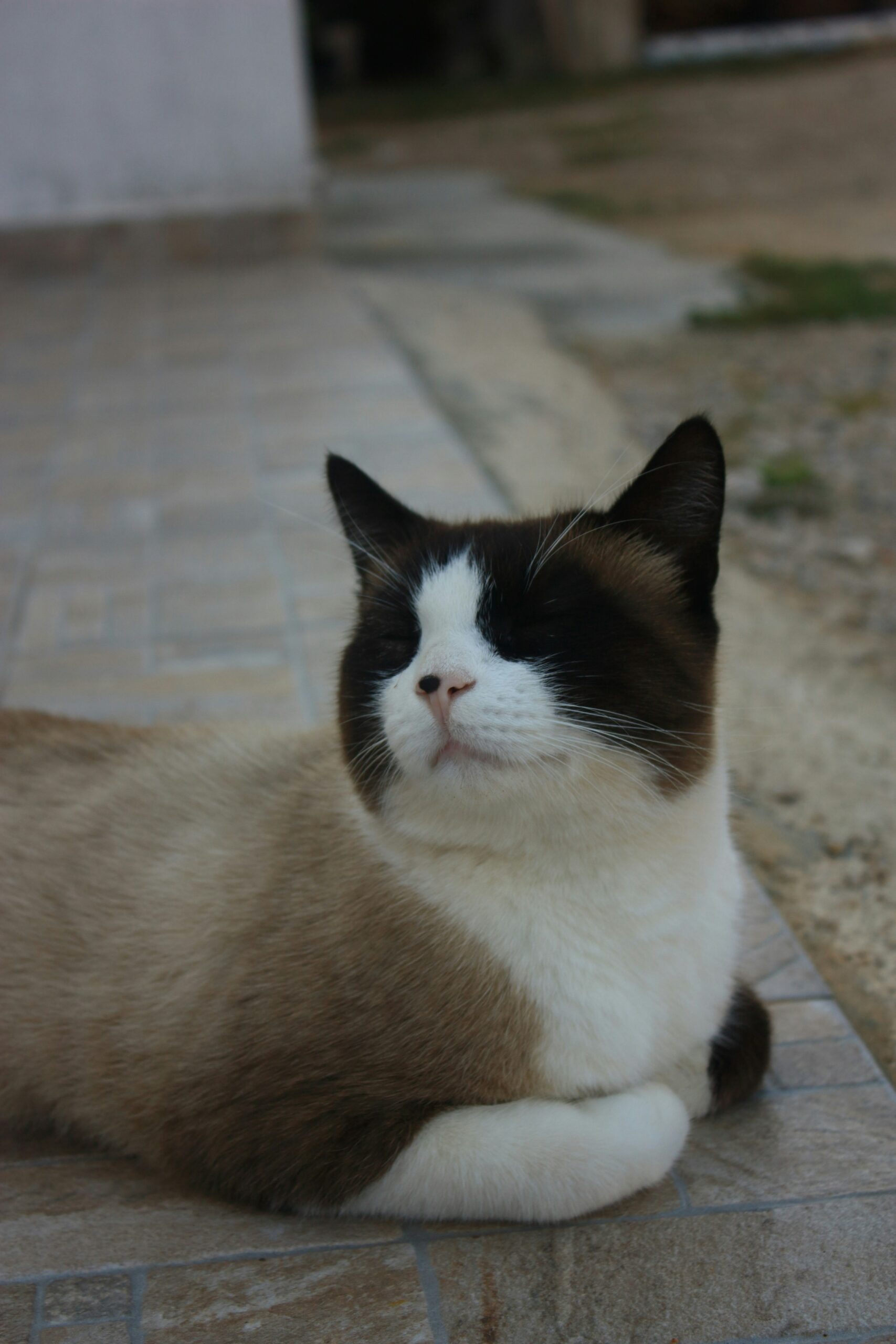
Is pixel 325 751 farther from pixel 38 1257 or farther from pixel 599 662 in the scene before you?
pixel 38 1257

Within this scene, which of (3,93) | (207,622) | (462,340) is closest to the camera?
(207,622)

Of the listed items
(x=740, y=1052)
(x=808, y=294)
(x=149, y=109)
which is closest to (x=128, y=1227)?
(x=740, y=1052)

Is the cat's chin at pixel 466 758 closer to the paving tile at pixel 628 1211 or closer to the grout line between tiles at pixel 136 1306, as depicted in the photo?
the paving tile at pixel 628 1211

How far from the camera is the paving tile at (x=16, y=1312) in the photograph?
6.03ft

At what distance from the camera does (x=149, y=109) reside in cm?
931

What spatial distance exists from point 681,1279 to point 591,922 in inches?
20.7

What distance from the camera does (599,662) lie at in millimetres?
1926

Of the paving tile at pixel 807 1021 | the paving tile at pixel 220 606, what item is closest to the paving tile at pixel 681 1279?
the paving tile at pixel 807 1021

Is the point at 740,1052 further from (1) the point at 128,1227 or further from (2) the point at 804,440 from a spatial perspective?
(2) the point at 804,440

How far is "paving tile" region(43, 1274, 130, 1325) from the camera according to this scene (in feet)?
6.14

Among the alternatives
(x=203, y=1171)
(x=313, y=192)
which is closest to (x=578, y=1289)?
(x=203, y=1171)

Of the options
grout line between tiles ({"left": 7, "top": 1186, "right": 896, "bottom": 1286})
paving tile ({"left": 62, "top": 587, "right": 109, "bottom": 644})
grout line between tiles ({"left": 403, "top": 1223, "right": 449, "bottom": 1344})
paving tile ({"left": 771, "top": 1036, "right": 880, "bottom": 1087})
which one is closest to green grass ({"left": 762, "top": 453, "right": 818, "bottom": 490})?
paving tile ({"left": 62, "top": 587, "right": 109, "bottom": 644})

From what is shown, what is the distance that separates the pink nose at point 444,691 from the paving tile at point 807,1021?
3.41 feet

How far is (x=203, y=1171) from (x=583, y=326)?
22.6 ft
